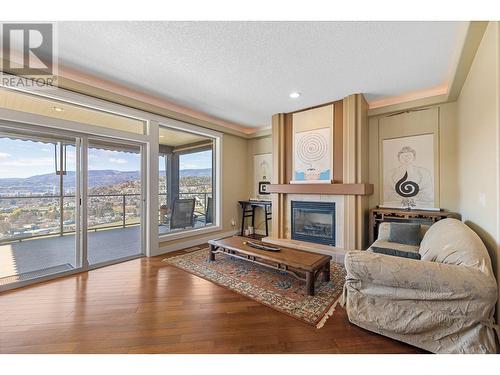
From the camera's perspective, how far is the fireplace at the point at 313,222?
375cm

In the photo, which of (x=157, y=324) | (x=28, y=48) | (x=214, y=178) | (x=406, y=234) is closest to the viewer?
(x=157, y=324)

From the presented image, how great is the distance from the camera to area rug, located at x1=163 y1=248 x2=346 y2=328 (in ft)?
6.63

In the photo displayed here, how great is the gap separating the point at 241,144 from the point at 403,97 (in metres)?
3.43

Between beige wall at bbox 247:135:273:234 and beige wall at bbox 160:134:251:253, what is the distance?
3.2 inches

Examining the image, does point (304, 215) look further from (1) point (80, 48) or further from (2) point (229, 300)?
(1) point (80, 48)

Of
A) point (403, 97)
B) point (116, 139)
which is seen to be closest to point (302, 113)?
point (403, 97)

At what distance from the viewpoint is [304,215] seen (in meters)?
4.11

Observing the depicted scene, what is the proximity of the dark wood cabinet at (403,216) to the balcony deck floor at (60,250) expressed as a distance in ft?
13.1

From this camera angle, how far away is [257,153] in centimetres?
544

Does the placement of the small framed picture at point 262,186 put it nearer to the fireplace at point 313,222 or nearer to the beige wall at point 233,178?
the beige wall at point 233,178

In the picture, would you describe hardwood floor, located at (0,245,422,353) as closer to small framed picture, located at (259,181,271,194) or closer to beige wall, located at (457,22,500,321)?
beige wall, located at (457,22,500,321)

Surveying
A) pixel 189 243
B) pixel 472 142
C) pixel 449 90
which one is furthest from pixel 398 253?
pixel 189 243

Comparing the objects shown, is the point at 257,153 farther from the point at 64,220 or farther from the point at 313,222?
the point at 64,220

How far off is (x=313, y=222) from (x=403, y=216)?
141 centimetres
